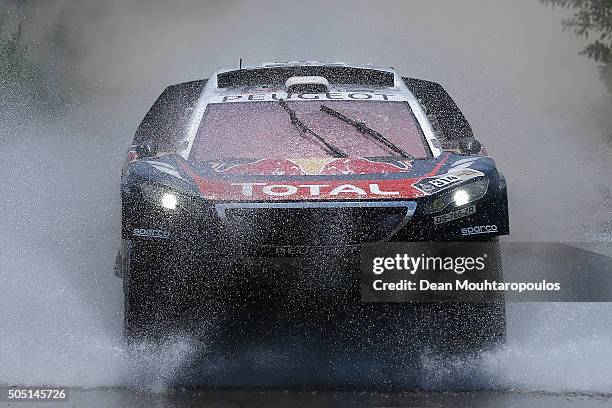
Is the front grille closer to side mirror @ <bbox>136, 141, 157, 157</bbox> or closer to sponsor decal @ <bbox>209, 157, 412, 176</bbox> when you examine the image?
sponsor decal @ <bbox>209, 157, 412, 176</bbox>

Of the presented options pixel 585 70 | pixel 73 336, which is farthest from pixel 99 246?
pixel 585 70

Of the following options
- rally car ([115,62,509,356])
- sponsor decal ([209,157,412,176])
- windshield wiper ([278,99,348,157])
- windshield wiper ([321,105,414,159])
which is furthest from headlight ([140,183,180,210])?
windshield wiper ([321,105,414,159])

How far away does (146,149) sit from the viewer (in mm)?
6605

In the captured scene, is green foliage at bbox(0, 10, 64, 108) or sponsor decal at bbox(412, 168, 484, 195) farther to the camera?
green foliage at bbox(0, 10, 64, 108)

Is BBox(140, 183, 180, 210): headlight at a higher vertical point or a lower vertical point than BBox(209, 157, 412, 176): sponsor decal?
lower

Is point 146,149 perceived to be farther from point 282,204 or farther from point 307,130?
point 282,204

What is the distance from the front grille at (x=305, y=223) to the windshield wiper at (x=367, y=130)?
33.2 inches

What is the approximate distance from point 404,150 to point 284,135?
614 millimetres

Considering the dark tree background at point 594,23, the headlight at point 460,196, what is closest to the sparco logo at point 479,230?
the headlight at point 460,196

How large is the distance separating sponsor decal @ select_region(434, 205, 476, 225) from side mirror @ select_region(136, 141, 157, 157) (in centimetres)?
152

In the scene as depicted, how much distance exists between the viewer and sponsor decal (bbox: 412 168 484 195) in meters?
6.00

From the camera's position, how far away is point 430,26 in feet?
48.9

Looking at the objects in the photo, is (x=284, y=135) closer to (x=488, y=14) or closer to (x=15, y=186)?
(x=15, y=186)

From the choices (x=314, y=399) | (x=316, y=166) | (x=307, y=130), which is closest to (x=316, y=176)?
(x=316, y=166)
